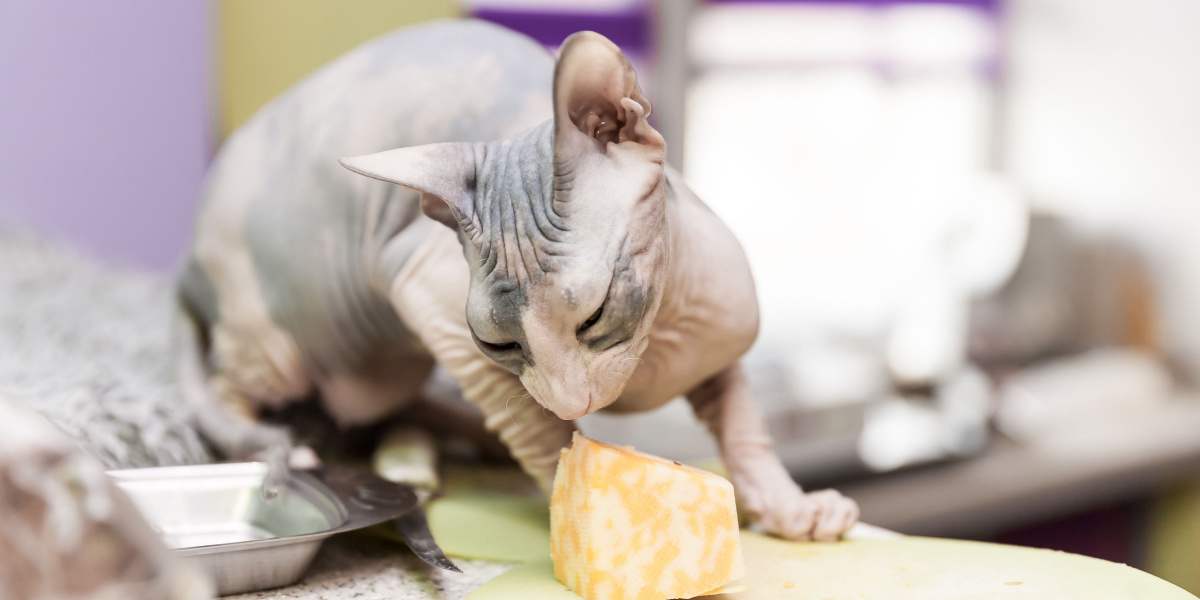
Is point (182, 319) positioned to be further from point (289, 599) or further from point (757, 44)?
point (757, 44)

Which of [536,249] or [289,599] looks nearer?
[536,249]

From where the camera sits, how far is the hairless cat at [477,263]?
670mm

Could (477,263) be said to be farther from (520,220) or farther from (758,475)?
(758,475)

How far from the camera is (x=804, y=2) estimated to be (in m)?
2.29

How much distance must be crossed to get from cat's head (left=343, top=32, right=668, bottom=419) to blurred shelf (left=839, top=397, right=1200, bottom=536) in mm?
991

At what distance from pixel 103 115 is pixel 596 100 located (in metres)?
1.51

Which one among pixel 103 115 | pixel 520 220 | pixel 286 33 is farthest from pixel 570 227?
pixel 103 115

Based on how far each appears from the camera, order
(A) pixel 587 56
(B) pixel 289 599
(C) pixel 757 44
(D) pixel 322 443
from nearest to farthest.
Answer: (A) pixel 587 56 → (B) pixel 289 599 → (D) pixel 322 443 → (C) pixel 757 44

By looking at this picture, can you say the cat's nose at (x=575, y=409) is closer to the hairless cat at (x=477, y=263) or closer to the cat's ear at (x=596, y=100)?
the hairless cat at (x=477, y=263)

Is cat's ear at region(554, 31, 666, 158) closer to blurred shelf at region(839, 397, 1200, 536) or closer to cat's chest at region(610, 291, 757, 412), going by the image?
cat's chest at region(610, 291, 757, 412)

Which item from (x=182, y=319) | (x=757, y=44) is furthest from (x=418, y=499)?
(x=757, y=44)

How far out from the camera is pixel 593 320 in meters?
0.68

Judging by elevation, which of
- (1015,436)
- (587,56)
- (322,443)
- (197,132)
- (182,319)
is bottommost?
(1015,436)

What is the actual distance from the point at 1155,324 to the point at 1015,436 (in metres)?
0.64
